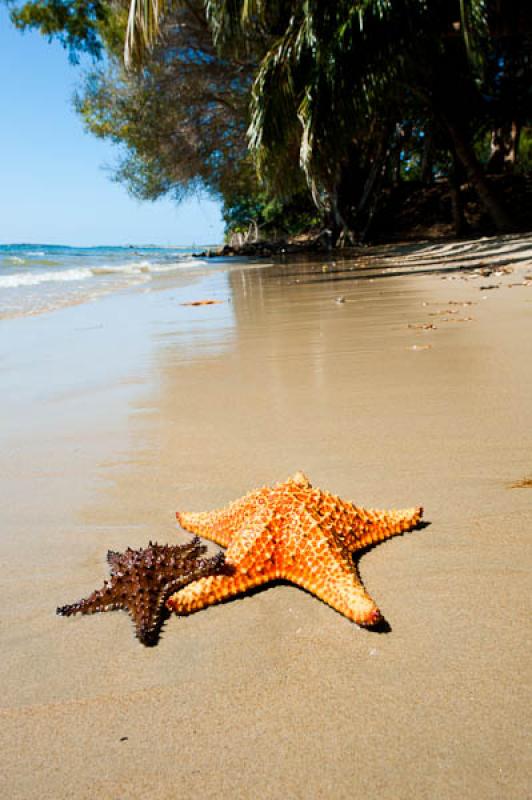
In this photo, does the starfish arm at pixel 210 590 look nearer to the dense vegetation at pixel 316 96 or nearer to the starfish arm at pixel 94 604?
the starfish arm at pixel 94 604

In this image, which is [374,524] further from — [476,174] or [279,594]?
[476,174]

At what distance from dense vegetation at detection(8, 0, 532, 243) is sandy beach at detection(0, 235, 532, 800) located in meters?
11.0

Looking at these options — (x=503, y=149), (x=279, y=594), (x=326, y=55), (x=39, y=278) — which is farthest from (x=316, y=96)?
(x=503, y=149)

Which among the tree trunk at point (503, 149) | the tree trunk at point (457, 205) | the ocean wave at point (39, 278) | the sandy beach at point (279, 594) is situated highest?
the tree trunk at point (503, 149)

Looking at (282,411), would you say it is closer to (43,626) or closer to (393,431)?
(393,431)

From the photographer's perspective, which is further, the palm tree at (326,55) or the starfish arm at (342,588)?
the palm tree at (326,55)

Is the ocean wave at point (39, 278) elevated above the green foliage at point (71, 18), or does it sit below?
below

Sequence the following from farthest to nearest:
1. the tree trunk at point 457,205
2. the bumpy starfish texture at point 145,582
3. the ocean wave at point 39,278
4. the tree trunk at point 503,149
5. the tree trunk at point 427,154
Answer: the tree trunk at point 503,149, the tree trunk at point 427,154, the tree trunk at point 457,205, the ocean wave at point 39,278, the bumpy starfish texture at point 145,582

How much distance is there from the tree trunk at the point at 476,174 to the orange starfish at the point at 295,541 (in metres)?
18.8

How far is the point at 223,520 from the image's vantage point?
2404mm

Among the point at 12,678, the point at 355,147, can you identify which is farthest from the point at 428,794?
the point at 355,147

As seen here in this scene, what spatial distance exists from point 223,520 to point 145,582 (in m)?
0.48

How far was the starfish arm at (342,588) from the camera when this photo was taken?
1.84m

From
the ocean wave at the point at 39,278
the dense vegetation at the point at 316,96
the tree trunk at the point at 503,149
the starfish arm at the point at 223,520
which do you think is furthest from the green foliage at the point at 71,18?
the starfish arm at the point at 223,520
